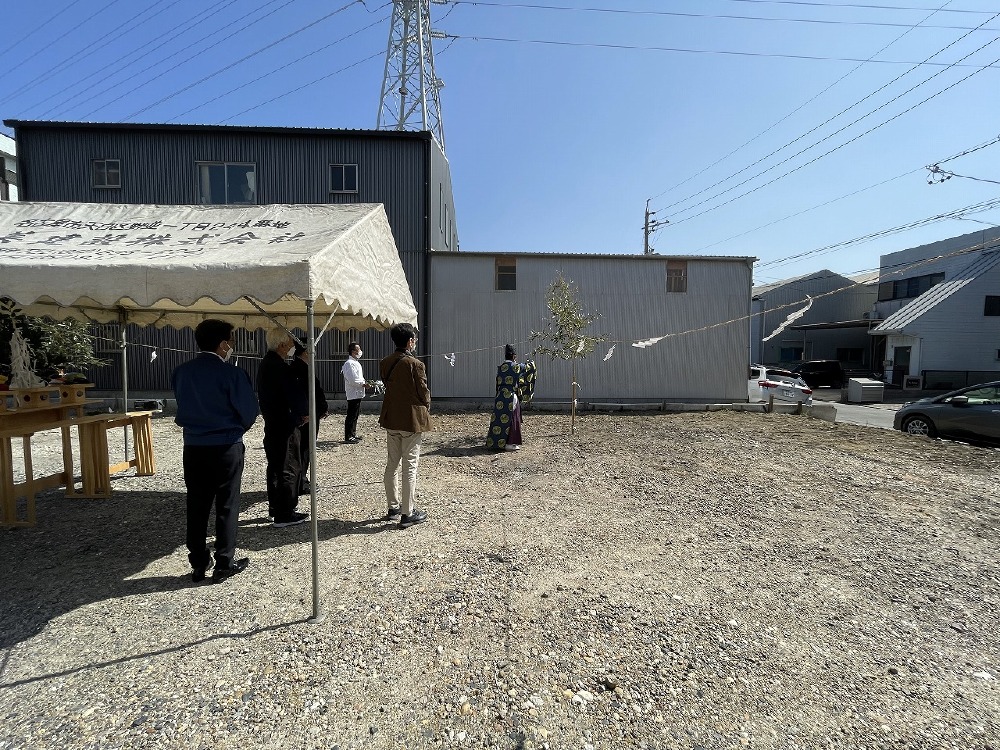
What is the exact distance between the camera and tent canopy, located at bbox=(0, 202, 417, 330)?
3051 mm

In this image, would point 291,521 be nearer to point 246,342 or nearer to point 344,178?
point 246,342

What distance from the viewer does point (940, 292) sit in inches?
953

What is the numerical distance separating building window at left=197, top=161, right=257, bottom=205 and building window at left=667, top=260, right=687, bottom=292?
12311mm

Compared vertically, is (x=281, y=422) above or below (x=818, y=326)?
below

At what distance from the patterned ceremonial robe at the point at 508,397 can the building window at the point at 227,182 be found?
407 inches

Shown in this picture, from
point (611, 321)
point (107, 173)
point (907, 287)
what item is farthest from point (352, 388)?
point (907, 287)

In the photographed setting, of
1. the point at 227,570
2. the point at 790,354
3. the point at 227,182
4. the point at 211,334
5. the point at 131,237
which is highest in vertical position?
the point at 227,182

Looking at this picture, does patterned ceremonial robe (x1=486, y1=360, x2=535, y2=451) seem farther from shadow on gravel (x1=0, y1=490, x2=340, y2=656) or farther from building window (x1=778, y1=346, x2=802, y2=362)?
building window (x1=778, y1=346, x2=802, y2=362)

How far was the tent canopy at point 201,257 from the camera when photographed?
3.05 metres

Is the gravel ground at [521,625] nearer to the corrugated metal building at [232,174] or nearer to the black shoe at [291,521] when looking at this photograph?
the black shoe at [291,521]

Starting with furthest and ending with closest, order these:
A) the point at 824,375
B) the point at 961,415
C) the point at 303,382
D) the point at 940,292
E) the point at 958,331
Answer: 1. the point at 824,375
2. the point at 940,292
3. the point at 958,331
4. the point at 961,415
5. the point at 303,382

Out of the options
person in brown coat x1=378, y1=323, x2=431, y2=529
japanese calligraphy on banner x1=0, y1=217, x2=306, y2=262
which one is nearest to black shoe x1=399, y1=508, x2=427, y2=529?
person in brown coat x1=378, y1=323, x2=431, y2=529

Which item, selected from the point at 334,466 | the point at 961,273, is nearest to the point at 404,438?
the point at 334,466

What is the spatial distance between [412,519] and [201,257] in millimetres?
2896
